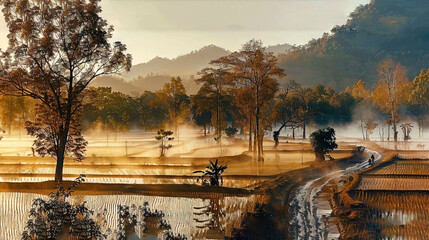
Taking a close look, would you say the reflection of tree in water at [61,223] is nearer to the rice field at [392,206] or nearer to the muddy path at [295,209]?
the muddy path at [295,209]

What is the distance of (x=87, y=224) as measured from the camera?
13422mm

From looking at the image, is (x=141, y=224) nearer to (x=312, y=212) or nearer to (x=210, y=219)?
(x=210, y=219)

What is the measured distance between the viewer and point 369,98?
10531 cm

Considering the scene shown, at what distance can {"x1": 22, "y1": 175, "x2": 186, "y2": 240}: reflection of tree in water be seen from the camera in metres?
12.3

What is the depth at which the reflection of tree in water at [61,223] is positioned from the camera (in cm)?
1242

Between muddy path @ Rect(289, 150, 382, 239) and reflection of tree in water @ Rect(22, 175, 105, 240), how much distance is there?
6047 millimetres

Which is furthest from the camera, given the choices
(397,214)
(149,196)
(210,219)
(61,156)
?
(61,156)

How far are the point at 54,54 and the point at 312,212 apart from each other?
16.3 meters

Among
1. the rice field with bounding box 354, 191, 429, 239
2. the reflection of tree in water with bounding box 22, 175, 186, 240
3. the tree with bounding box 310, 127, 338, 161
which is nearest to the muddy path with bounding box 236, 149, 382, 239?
the rice field with bounding box 354, 191, 429, 239

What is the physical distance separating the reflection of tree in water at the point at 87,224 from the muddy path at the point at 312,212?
3.83m

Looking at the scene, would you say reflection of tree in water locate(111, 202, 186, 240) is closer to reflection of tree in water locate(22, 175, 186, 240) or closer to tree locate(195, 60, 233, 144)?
reflection of tree in water locate(22, 175, 186, 240)

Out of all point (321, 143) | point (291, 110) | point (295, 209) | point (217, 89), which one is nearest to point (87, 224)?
point (295, 209)

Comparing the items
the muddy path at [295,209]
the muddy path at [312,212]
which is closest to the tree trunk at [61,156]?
the muddy path at [295,209]

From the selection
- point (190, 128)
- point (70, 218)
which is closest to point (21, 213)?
point (70, 218)
